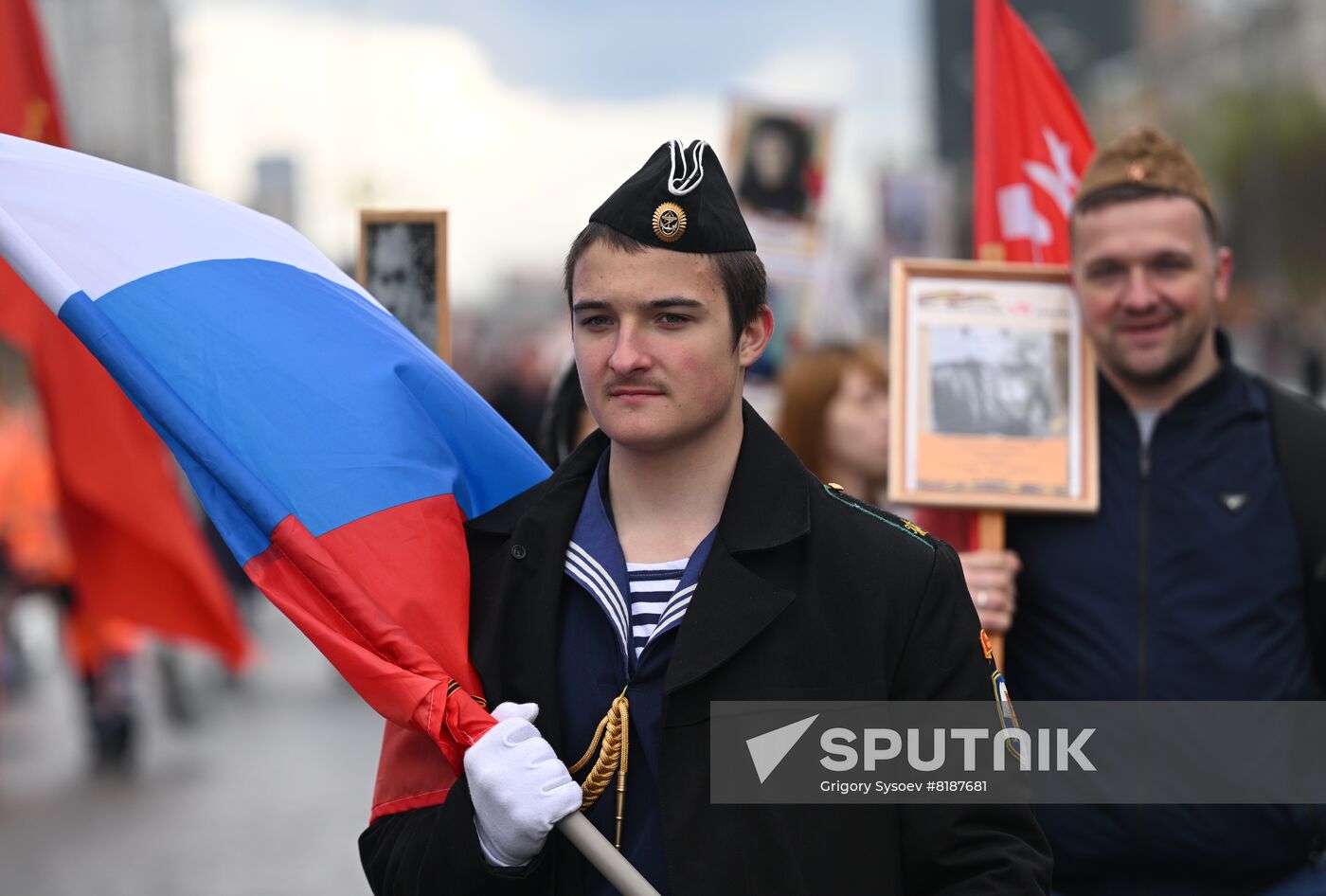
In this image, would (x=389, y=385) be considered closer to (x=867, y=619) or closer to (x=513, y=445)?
(x=513, y=445)

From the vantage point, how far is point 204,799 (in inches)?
354

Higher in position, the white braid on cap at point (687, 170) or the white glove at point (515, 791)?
the white braid on cap at point (687, 170)

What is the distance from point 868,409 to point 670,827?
332cm

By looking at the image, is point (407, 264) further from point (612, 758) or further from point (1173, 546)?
point (1173, 546)

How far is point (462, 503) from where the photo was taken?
3.26 m

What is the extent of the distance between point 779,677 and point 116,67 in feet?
199

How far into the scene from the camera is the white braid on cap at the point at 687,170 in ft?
9.02

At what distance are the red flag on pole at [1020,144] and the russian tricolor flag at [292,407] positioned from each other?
1791 mm

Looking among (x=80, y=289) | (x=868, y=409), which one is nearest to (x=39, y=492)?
(x=868, y=409)

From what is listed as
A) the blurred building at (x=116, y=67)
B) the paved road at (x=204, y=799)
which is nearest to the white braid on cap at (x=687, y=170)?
the paved road at (x=204, y=799)

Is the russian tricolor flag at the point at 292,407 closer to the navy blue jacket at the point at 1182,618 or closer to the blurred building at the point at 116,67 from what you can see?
the navy blue jacket at the point at 1182,618

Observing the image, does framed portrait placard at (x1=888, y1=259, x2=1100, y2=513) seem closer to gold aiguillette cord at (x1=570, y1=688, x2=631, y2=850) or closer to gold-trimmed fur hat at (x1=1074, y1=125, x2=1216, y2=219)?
gold-trimmed fur hat at (x1=1074, y1=125, x2=1216, y2=219)

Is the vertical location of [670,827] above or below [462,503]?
below

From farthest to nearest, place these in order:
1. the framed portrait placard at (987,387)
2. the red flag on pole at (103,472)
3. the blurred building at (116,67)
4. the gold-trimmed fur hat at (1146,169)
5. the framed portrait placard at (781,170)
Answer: the blurred building at (116,67), the framed portrait placard at (781,170), the red flag on pole at (103,472), the framed portrait placard at (987,387), the gold-trimmed fur hat at (1146,169)
